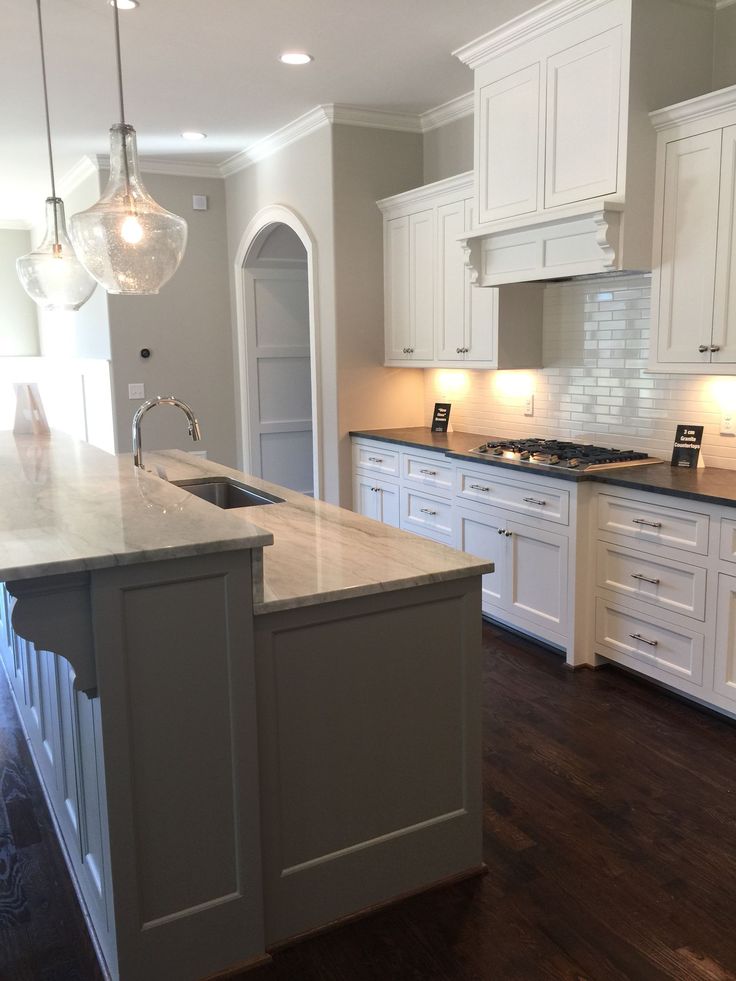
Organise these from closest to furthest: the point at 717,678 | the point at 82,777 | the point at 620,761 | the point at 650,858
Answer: the point at 82,777, the point at 650,858, the point at 620,761, the point at 717,678

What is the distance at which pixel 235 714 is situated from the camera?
1.90 meters

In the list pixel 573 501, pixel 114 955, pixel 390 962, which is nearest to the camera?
pixel 114 955

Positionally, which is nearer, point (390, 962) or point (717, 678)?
point (390, 962)

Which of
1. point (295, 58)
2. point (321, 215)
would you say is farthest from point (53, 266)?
point (321, 215)

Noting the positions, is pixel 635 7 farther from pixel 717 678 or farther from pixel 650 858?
pixel 650 858

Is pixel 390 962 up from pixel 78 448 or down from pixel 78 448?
down

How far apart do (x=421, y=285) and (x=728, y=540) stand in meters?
2.68

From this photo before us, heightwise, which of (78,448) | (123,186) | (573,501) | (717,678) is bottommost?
(717,678)

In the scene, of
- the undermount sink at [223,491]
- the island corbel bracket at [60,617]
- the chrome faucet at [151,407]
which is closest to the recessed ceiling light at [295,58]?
the chrome faucet at [151,407]

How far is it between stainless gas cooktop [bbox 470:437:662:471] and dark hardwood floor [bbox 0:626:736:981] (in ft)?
3.58

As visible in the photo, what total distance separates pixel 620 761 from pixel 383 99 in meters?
3.88

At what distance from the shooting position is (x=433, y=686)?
2.20 metres

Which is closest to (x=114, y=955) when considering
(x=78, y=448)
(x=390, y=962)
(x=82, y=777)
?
(x=82, y=777)

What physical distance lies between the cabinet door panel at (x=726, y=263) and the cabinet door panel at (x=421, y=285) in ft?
6.56
